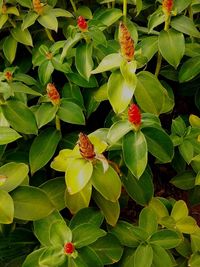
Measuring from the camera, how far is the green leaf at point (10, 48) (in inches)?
66.0

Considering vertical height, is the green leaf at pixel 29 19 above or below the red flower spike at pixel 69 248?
above

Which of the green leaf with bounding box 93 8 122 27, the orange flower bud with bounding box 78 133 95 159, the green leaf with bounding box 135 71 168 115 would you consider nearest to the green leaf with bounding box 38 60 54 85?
the green leaf with bounding box 93 8 122 27

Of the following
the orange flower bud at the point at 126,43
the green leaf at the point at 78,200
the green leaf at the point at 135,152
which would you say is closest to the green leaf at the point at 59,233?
the green leaf at the point at 78,200

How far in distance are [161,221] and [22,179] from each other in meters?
0.43

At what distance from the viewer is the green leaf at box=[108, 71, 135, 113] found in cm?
119

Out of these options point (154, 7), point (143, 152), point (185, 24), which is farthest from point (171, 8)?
point (143, 152)

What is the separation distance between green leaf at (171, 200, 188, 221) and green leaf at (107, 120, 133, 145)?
0.34m

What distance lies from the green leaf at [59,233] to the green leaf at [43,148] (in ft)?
0.87

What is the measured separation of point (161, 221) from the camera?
1365 mm

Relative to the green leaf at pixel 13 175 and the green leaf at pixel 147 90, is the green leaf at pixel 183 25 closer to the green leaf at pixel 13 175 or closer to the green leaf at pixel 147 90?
the green leaf at pixel 147 90

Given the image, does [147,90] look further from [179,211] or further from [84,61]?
[179,211]

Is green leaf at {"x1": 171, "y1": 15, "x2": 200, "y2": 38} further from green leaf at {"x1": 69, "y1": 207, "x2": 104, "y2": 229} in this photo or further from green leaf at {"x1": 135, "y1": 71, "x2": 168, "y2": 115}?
green leaf at {"x1": 69, "y1": 207, "x2": 104, "y2": 229}

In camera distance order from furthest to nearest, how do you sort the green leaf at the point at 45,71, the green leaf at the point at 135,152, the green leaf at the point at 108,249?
the green leaf at the point at 45,71, the green leaf at the point at 108,249, the green leaf at the point at 135,152

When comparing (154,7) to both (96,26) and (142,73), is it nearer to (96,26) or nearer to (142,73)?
(96,26)
